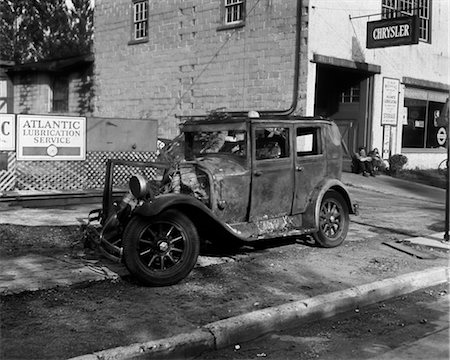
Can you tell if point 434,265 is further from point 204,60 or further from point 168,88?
point 168,88

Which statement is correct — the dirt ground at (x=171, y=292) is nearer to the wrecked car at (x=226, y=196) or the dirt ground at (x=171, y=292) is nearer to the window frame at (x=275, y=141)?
the wrecked car at (x=226, y=196)

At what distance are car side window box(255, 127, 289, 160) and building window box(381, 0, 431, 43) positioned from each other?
11.9 m

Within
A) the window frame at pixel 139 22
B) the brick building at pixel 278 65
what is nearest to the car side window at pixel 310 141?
the brick building at pixel 278 65

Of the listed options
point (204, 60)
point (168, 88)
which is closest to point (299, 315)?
point (204, 60)

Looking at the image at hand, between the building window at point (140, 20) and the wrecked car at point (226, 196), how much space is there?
48.3 ft

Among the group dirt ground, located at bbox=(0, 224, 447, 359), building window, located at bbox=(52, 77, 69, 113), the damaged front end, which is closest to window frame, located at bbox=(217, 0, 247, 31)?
building window, located at bbox=(52, 77, 69, 113)

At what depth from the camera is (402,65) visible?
19.2m

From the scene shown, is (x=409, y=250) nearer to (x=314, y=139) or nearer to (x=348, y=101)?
(x=314, y=139)

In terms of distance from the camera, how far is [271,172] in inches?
286

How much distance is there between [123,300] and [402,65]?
16.1 meters

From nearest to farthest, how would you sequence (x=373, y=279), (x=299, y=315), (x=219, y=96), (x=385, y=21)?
1. (x=299, y=315)
2. (x=373, y=279)
3. (x=385, y=21)
4. (x=219, y=96)

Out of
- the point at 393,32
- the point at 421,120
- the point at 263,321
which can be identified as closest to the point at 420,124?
the point at 421,120

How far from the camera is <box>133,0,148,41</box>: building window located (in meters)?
21.8

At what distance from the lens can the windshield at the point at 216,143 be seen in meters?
7.14
